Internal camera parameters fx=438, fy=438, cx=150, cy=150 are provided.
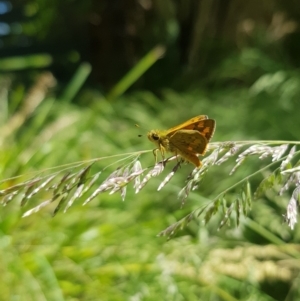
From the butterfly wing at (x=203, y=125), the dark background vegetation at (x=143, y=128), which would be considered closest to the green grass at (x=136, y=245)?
the dark background vegetation at (x=143, y=128)

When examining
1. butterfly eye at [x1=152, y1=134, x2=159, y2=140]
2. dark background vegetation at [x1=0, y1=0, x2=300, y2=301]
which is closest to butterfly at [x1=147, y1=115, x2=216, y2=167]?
butterfly eye at [x1=152, y1=134, x2=159, y2=140]

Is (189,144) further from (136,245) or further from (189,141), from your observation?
(136,245)

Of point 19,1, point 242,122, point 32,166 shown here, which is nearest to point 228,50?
point 242,122

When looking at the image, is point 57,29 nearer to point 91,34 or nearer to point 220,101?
point 91,34

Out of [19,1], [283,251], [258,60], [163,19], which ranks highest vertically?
[19,1]

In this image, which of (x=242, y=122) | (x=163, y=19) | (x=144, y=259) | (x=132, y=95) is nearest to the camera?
(x=144, y=259)

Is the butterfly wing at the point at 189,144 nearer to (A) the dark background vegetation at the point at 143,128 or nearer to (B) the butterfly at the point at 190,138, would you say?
(B) the butterfly at the point at 190,138
